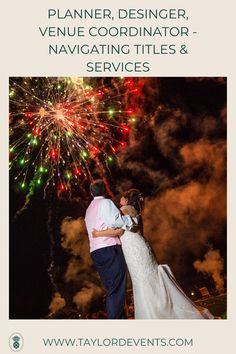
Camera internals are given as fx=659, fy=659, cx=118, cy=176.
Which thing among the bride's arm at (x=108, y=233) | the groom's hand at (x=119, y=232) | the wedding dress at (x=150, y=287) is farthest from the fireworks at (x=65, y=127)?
the wedding dress at (x=150, y=287)

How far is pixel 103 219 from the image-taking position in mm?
6730

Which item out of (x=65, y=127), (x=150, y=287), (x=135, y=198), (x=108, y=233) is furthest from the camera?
(x=65, y=127)

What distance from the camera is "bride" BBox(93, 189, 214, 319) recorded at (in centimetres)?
654

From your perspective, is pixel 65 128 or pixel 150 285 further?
pixel 65 128

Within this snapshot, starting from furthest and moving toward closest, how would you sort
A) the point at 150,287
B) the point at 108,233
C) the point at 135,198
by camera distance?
the point at 135,198 → the point at 108,233 → the point at 150,287

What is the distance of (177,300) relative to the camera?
6.62 m

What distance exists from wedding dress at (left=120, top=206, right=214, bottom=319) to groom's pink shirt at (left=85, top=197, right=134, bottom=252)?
134 millimetres

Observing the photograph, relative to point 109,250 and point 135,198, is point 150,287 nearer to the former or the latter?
point 109,250

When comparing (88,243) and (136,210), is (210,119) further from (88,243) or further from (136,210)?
(88,243)

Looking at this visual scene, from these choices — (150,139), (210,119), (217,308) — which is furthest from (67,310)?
(210,119)
